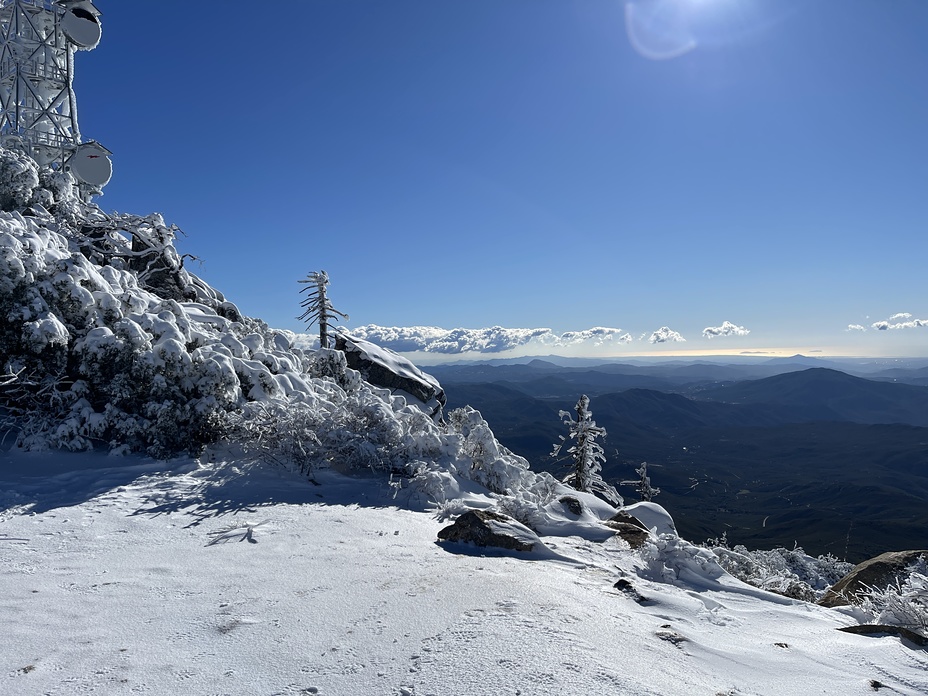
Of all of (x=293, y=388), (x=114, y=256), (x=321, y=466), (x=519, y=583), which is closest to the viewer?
(x=519, y=583)

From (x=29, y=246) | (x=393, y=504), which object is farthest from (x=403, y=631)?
(x=29, y=246)

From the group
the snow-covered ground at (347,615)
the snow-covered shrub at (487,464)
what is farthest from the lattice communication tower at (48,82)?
the snow-covered shrub at (487,464)

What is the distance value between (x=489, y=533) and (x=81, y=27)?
1421 inches

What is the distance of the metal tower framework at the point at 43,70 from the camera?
25750 millimetres

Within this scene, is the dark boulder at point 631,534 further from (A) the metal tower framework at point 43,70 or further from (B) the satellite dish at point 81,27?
(B) the satellite dish at point 81,27

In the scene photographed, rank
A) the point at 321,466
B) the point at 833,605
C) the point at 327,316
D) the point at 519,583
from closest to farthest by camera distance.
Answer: the point at 519,583 < the point at 833,605 < the point at 321,466 < the point at 327,316

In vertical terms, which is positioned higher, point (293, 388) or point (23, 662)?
point (293, 388)

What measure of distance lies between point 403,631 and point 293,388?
980 cm

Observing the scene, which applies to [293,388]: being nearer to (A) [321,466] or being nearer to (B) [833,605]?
(A) [321,466]

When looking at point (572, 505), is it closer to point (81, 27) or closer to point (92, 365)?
point (92, 365)

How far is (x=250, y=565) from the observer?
6.11 meters

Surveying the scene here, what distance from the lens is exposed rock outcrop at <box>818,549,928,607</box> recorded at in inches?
342

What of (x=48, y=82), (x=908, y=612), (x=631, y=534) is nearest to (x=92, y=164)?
(x=48, y=82)

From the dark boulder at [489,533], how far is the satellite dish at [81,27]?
35.3 m
